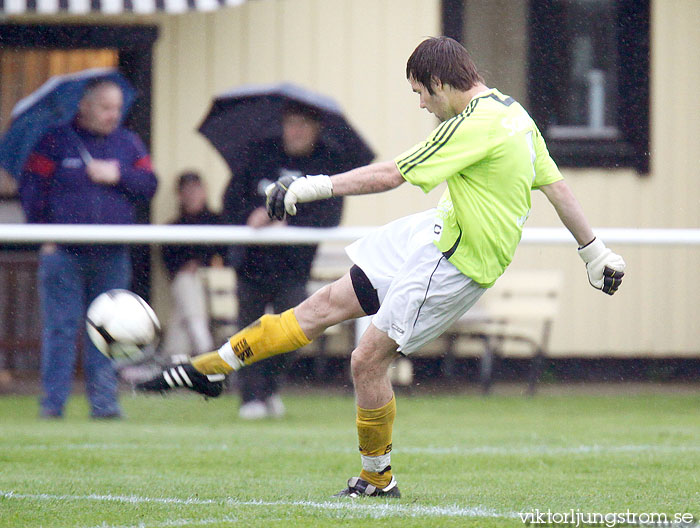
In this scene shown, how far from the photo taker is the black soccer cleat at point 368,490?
17.5ft

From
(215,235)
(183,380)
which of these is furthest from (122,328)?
(215,235)

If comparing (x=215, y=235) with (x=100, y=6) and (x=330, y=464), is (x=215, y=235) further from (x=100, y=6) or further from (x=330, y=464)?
(x=100, y=6)

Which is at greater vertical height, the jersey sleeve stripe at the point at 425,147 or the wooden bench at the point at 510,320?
the jersey sleeve stripe at the point at 425,147

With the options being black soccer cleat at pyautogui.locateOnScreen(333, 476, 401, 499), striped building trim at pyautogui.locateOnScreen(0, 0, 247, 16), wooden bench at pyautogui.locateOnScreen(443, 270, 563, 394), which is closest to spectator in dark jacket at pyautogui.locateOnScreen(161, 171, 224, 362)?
striped building trim at pyautogui.locateOnScreen(0, 0, 247, 16)

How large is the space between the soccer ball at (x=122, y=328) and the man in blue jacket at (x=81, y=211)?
3.47m

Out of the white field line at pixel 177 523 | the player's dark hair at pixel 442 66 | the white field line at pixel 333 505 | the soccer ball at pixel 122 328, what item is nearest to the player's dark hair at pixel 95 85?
the soccer ball at pixel 122 328

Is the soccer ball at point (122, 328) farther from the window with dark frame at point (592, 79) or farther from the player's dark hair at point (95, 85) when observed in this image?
the window with dark frame at point (592, 79)

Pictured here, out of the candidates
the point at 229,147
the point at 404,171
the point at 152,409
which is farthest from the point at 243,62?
the point at 404,171

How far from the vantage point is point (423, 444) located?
24.7 feet

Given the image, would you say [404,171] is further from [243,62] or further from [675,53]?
[675,53]

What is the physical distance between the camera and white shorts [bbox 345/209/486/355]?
512 cm

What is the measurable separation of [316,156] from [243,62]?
309 cm

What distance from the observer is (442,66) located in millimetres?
5074

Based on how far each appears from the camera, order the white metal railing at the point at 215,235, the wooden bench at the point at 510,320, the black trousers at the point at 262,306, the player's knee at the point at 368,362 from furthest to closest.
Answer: the wooden bench at the point at 510,320 < the black trousers at the point at 262,306 < the white metal railing at the point at 215,235 < the player's knee at the point at 368,362
